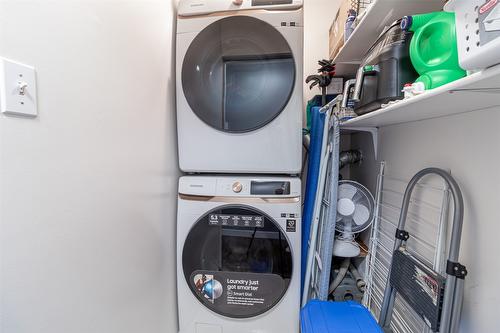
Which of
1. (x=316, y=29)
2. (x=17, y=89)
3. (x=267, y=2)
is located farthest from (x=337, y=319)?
(x=316, y=29)

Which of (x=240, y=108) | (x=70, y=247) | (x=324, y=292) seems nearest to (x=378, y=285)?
(x=324, y=292)

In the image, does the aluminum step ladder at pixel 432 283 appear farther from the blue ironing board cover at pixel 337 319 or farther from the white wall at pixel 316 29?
the white wall at pixel 316 29

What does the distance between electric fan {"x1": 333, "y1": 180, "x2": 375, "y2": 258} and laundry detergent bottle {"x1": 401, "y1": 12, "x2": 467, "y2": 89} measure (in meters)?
0.75

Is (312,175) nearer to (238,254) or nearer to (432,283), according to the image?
(238,254)

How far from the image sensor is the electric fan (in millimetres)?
1277

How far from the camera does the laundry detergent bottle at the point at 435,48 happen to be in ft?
1.96

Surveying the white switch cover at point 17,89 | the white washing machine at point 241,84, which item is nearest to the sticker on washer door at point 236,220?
the white washing machine at point 241,84

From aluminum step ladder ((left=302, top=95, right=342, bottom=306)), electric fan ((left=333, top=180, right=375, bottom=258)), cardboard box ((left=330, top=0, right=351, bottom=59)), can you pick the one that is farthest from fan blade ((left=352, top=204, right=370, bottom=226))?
cardboard box ((left=330, top=0, right=351, bottom=59))

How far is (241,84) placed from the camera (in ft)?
3.93

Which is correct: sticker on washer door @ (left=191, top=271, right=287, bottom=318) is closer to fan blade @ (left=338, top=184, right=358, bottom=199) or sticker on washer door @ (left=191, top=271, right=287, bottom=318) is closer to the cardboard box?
fan blade @ (left=338, top=184, right=358, bottom=199)

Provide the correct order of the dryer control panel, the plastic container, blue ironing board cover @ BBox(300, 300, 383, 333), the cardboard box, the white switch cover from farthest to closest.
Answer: the cardboard box
the dryer control panel
blue ironing board cover @ BBox(300, 300, 383, 333)
the white switch cover
the plastic container

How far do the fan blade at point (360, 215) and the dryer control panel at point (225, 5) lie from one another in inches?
43.8

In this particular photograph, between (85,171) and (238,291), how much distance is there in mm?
929

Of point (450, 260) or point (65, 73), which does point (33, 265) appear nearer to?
point (65, 73)
